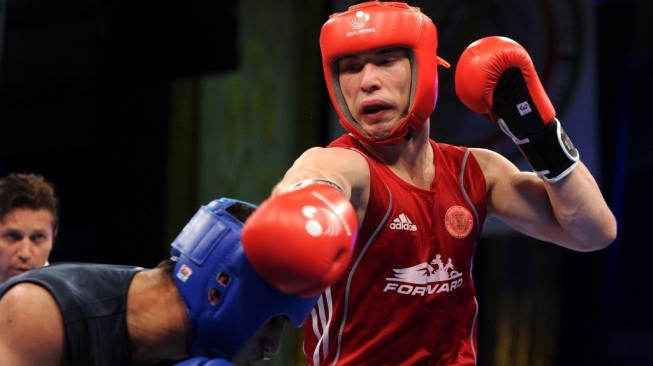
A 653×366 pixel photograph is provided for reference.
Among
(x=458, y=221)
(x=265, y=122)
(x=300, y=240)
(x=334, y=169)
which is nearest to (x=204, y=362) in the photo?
(x=300, y=240)

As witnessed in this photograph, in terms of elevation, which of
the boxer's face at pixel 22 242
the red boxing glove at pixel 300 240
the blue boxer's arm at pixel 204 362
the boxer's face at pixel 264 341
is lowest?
the boxer's face at pixel 22 242

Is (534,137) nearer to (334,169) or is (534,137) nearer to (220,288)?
(334,169)

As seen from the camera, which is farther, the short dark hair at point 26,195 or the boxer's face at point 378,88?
the short dark hair at point 26,195

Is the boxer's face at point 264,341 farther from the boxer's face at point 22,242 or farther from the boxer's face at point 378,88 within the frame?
the boxer's face at point 22,242

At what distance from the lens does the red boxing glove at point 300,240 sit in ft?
5.41

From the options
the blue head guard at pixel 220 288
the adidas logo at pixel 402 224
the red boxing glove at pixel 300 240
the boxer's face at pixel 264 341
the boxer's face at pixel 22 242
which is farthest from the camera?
the boxer's face at pixel 22 242

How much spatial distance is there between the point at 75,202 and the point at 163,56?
1.11 m

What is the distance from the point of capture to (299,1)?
15.8 feet

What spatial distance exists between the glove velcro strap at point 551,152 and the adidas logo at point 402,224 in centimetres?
36

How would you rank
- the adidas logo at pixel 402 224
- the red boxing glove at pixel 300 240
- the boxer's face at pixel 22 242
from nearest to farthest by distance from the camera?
the red boxing glove at pixel 300 240 → the adidas logo at pixel 402 224 → the boxer's face at pixel 22 242

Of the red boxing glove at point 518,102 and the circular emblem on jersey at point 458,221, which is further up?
the red boxing glove at point 518,102

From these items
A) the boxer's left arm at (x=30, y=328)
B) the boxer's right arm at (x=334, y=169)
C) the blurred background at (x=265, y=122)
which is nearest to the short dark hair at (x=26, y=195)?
the blurred background at (x=265, y=122)

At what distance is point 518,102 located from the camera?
229 cm

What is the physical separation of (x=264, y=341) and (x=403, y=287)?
43cm
